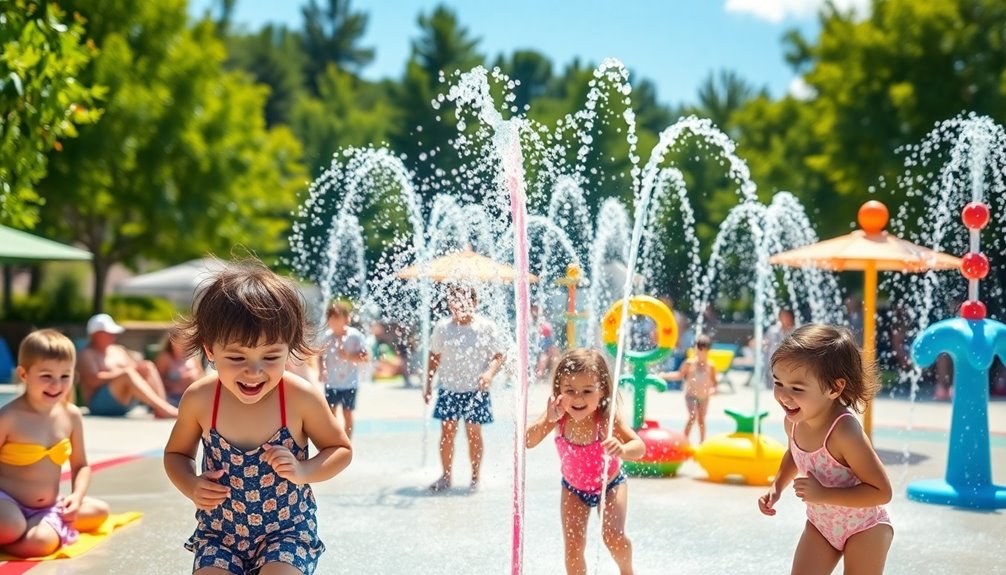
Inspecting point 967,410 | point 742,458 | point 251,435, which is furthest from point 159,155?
point 251,435

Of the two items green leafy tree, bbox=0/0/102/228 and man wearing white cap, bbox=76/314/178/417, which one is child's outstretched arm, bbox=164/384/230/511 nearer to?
green leafy tree, bbox=0/0/102/228

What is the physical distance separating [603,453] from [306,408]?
156 cm

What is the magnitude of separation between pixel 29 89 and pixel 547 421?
213 inches

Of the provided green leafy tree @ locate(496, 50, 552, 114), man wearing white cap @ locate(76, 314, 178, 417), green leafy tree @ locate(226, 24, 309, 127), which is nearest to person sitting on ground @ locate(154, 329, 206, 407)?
man wearing white cap @ locate(76, 314, 178, 417)

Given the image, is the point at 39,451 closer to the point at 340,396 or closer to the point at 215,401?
the point at 215,401

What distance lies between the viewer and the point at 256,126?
26.0 meters

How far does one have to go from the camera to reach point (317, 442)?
11.5ft

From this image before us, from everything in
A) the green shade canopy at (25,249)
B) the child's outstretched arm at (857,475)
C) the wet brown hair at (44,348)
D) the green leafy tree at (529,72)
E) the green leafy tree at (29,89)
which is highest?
the green leafy tree at (529,72)

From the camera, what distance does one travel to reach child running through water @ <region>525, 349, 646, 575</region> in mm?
4551

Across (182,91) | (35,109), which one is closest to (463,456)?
Result: (35,109)

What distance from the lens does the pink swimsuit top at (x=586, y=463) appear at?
4.61 metres

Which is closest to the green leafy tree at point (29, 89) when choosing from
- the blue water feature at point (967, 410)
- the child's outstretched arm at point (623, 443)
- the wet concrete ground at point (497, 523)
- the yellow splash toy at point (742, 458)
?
the wet concrete ground at point (497, 523)

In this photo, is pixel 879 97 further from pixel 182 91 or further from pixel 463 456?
pixel 463 456

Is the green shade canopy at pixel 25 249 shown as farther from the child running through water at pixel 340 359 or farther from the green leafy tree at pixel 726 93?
the green leafy tree at pixel 726 93
